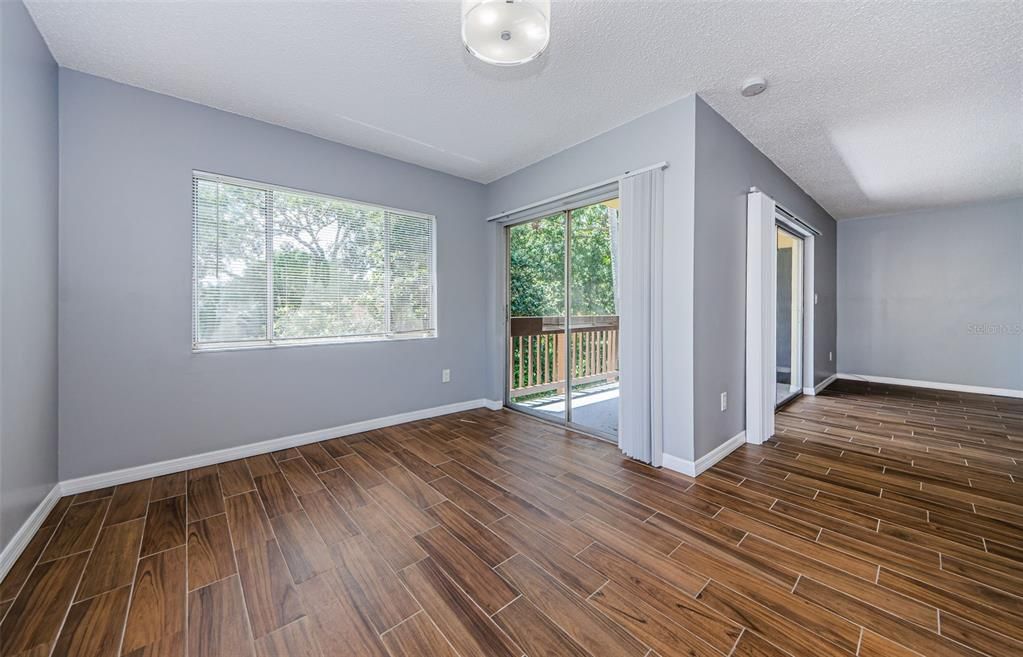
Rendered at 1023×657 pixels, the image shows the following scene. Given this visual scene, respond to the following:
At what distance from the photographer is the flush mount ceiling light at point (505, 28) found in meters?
1.41

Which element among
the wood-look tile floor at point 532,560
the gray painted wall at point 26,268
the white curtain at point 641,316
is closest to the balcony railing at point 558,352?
the white curtain at point 641,316

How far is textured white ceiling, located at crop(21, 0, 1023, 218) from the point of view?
182 cm

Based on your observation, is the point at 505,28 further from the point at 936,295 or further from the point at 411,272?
the point at 936,295

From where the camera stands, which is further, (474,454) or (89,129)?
(474,454)

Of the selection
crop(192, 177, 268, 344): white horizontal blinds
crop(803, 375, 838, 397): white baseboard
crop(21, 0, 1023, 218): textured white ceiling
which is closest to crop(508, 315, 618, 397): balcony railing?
crop(21, 0, 1023, 218): textured white ceiling

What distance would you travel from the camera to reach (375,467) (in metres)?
2.67

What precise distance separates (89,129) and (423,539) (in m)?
3.13

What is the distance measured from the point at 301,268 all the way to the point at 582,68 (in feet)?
8.21

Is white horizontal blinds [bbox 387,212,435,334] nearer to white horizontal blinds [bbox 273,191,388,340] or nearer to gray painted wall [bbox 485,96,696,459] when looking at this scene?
white horizontal blinds [bbox 273,191,388,340]

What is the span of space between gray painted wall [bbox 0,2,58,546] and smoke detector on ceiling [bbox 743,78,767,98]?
147 inches

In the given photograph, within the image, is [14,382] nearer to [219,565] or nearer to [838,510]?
[219,565]

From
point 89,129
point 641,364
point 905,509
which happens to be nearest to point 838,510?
point 905,509

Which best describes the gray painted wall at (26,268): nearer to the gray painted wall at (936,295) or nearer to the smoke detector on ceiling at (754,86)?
the smoke detector on ceiling at (754,86)

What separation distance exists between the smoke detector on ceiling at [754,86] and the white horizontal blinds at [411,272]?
109 inches
